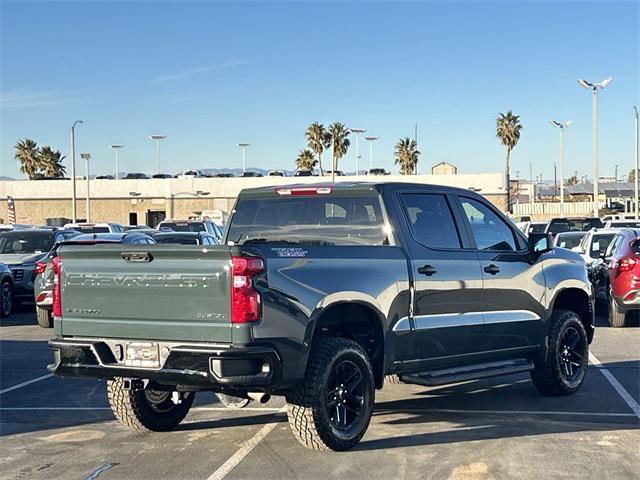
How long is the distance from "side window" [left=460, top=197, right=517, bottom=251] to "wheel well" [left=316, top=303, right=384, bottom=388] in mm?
1671

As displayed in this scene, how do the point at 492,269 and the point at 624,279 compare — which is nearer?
the point at 492,269

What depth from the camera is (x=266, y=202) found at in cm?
809

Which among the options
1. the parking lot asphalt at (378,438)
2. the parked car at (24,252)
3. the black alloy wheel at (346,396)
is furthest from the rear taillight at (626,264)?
the parked car at (24,252)

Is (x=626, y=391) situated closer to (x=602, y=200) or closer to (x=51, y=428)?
(x=51, y=428)

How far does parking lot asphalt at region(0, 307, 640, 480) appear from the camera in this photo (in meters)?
6.34

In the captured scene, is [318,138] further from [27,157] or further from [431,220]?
[431,220]

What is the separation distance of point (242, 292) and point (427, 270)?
6.88 ft

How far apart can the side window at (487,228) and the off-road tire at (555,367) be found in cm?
102

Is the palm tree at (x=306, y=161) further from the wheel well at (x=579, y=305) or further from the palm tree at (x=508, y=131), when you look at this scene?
the wheel well at (x=579, y=305)

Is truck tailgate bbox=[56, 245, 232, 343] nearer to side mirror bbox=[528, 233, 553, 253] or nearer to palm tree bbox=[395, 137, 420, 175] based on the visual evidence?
side mirror bbox=[528, 233, 553, 253]

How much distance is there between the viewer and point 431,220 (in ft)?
26.0

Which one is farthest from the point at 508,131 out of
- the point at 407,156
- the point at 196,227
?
the point at 196,227

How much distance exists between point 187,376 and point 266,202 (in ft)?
7.89

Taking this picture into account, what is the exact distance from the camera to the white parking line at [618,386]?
8.40 m
